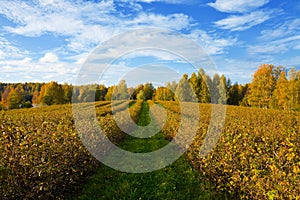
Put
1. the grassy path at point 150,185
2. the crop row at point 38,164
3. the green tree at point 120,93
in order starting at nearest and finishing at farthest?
the crop row at point 38,164 → the grassy path at point 150,185 → the green tree at point 120,93

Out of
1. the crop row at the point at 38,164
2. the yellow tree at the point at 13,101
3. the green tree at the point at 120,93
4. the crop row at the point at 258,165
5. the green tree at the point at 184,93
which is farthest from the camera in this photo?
the yellow tree at the point at 13,101

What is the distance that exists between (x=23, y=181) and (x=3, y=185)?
401 millimetres

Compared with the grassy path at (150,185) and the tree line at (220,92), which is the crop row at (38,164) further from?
the tree line at (220,92)

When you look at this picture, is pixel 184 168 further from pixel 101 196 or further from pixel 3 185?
pixel 3 185

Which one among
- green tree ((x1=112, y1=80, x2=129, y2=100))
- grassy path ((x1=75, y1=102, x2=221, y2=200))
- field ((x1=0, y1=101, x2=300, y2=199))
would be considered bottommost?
grassy path ((x1=75, y1=102, x2=221, y2=200))

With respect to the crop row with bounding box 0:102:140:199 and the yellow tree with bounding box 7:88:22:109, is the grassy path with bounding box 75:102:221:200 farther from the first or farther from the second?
the yellow tree with bounding box 7:88:22:109

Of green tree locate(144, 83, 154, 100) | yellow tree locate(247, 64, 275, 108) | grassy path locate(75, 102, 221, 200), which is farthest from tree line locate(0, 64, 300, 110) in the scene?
grassy path locate(75, 102, 221, 200)

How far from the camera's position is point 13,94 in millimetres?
56719

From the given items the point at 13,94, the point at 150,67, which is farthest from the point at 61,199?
the point at 13,94

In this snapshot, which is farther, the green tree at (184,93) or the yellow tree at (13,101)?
the yellow tree at (13,101)

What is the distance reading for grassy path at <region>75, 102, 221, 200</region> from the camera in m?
5.78

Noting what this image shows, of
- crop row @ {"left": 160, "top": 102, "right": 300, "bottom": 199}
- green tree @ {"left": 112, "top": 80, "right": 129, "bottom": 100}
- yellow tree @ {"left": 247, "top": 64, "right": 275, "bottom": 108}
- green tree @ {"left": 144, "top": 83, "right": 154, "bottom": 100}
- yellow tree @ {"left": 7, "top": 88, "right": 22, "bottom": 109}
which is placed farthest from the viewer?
green tree @ {"left": 144, "top": 83, "right": 154, "bottom": 100}

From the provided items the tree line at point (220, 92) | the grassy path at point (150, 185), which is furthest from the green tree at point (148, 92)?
the grassy path at point (150, 185)

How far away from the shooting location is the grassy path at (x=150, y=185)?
578 cm
